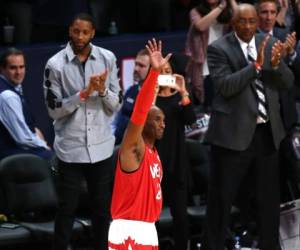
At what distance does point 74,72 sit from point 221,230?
A: 171cm

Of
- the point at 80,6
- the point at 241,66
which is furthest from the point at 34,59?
the point at 241,66

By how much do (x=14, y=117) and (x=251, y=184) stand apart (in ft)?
7.06

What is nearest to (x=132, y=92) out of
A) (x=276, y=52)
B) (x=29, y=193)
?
(x=29, y=193)

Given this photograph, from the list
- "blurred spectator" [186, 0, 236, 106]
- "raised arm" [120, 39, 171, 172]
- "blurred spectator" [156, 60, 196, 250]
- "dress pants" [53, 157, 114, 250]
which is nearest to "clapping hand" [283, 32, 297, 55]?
"blurred spectator" [156, 60, 196, 250]

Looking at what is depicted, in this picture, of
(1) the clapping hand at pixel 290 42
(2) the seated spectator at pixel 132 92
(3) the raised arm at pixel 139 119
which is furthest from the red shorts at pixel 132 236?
(2) the seated spectator at pixel 132 92

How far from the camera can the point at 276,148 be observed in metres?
8.91

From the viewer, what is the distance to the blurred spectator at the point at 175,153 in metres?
9.29

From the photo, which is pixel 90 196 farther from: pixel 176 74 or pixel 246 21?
pixel 246 21

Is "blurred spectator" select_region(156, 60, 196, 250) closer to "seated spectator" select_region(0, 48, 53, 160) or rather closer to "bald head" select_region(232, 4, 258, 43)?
"bald head" select_region(232, 4, 258, 43)

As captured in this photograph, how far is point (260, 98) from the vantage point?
349 inches

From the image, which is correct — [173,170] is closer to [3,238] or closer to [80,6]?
[3,238]

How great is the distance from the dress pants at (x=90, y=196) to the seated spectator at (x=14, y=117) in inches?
37.0

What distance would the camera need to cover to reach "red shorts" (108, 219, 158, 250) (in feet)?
24.3

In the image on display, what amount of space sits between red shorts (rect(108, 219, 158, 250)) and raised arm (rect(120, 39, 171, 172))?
38 cm
